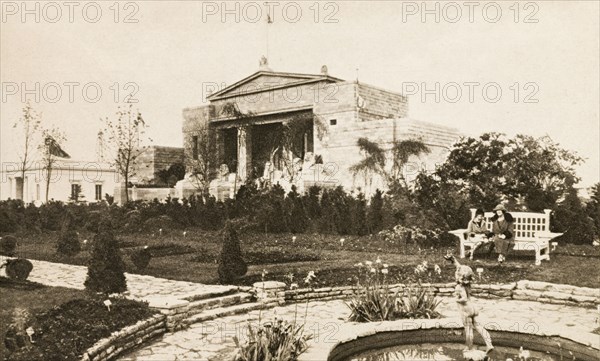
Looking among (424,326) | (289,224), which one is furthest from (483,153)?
(424,326)

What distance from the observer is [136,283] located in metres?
11.0

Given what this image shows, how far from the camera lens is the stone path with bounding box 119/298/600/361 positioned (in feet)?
22.3

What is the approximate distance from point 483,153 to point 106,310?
1261cm

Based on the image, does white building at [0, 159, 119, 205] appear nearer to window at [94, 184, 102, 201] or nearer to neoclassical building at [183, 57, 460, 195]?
window at [94, 184, 102, 201]

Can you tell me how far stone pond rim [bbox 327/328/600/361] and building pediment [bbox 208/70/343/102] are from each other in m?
25.5

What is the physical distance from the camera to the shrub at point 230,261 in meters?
10.6

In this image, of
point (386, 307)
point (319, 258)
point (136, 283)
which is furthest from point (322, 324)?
point (319, 258)

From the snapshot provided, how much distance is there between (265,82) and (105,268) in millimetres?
26669

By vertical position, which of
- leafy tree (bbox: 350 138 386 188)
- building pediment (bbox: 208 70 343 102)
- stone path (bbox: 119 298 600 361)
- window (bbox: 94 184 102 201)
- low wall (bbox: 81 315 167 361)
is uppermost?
building pediment (bbox: 208 70 343 102)

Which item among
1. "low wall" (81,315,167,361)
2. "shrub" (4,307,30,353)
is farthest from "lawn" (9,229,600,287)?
"shrub" (4,307,30,353)

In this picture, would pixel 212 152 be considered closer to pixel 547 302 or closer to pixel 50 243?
pixel 50 243

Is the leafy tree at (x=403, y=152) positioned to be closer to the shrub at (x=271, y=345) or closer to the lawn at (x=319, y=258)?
the lawn at (x=319, y=258)

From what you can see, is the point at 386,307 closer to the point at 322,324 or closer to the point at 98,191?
the point at 322,324

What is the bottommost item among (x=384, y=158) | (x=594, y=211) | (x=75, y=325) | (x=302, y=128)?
(x=75, y=325)
